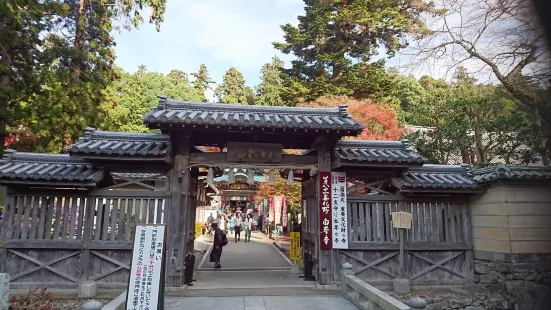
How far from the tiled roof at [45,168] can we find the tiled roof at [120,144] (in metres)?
0.60

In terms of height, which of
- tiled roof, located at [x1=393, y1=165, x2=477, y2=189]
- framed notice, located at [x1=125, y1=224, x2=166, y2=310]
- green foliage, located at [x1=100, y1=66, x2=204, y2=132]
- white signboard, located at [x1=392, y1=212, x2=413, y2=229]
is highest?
green foliage, located at [x1=100, y1=66, x2=204, y2=132]

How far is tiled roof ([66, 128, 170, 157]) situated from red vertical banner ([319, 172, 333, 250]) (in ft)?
14.2

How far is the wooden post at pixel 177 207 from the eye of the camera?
9.02m

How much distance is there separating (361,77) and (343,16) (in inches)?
183

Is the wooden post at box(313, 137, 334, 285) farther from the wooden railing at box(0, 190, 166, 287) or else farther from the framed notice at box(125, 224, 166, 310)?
the framed notice at box(125, 224, 166, 310)

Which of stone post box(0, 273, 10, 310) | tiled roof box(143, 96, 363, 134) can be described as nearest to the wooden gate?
tiled roof box(143, 96, 363, 134)

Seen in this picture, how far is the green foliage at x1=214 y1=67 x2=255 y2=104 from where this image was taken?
48.5 metres

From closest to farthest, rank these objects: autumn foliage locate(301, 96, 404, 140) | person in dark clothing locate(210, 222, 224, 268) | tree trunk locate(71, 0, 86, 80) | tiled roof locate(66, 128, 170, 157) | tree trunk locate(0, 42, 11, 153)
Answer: tiled roof locate(66, 128, 170, 157), tree trunk locate(0, 42, 11, 153), person in dark clothing locate(210, 222, 224, 268), tree trunk locate(71, 0, 86, 80), autumn foliage locate(301, 96, 404, 140)

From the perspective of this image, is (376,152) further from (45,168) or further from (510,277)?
(45,168)

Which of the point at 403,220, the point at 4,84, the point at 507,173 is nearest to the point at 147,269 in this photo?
the point at 403,220

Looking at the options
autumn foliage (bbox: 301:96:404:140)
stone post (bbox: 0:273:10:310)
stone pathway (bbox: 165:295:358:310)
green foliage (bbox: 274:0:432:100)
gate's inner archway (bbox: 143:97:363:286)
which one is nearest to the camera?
stone post (bbox: 0:273:10:310)

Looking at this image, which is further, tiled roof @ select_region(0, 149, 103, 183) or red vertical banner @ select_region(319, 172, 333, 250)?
red vertical banner @ select_region(319, 172, 333, 250)

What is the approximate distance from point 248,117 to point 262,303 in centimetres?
475

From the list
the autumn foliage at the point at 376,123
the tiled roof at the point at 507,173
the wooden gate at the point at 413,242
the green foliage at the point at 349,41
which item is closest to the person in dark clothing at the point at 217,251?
the wooden gate at the point at 413,242
